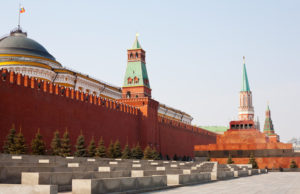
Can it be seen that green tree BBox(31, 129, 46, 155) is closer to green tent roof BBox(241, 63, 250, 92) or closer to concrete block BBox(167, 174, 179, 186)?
concrete block BBox(167, 174, 179, 186)

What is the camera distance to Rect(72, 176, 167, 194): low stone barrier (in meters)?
8.79

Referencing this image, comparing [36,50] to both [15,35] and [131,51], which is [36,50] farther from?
[131,51]

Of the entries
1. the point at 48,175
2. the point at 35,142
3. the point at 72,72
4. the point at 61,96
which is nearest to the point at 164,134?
the point at 72,72

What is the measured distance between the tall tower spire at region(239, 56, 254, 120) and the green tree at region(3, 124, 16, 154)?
67449 millimetres

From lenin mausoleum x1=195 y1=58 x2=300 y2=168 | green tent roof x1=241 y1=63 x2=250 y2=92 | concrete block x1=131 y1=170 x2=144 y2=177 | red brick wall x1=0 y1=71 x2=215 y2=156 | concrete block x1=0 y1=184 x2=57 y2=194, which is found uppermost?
green tent roof x1=241 y1=63 x2=250 y2=92

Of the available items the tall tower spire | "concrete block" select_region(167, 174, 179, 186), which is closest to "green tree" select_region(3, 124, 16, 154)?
"concrete block" select_region(167, 174, 179, 186)

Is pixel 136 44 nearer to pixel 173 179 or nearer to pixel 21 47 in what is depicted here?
pixel 21 47

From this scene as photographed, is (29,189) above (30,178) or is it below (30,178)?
below

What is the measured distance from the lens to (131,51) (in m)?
48.4

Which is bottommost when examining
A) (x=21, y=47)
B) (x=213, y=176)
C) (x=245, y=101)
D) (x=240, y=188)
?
(x=240, y=188)

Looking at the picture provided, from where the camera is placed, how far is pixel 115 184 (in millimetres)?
9625

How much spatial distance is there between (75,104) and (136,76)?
57.3 feet

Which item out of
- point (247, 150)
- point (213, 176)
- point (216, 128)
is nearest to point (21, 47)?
point (247, 150)

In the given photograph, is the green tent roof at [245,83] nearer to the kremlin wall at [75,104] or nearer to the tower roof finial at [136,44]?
the kremlin wall at [75,104]
